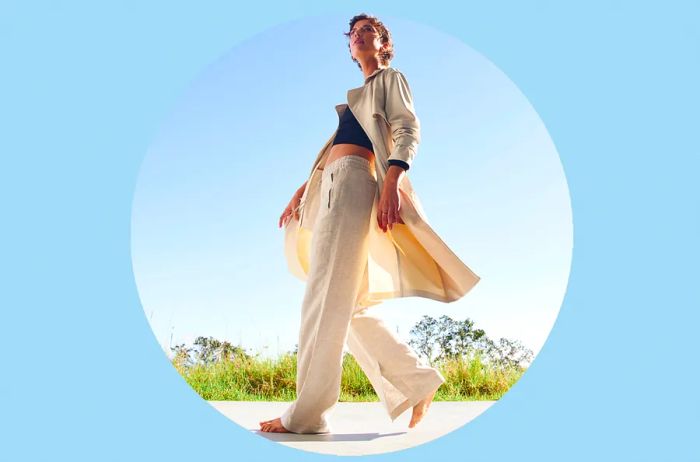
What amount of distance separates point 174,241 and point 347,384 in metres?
1.58

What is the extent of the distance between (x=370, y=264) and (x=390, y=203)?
30cm

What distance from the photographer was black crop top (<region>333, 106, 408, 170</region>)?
114 inches

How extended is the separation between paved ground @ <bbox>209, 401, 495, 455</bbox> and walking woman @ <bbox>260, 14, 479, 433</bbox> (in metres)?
0.08

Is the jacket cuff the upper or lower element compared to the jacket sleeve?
lower

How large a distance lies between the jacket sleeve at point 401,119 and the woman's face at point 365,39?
225 mm

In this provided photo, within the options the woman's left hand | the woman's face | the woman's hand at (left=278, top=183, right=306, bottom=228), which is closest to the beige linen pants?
the woman's left hand

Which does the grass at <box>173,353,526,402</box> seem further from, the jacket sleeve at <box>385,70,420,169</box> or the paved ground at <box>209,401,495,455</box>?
the jacket sleeve at <box>385,70,420,169</box>

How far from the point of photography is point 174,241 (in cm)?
489

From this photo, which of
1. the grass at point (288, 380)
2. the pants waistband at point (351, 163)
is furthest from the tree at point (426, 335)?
the pants waistband at point (351, 163)

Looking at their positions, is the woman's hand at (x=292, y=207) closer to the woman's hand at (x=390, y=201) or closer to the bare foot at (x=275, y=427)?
the woman's hand at (x=390, y=201)

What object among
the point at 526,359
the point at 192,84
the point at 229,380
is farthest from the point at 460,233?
the point at 192,84

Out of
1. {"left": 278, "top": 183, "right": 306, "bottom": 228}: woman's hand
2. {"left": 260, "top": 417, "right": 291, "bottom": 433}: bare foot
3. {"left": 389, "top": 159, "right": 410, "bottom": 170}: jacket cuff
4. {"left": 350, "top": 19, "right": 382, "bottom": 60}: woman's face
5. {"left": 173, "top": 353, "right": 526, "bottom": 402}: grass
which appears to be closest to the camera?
{"left": 389, "top": 159, "right": 410, "bottom": 170}: jacket cuff

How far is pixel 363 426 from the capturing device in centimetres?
320

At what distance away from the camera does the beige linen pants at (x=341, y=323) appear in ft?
8.86
